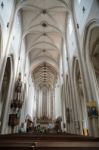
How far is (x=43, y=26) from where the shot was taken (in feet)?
55.9

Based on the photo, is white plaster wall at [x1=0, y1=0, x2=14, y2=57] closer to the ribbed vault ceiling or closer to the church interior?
the church interior

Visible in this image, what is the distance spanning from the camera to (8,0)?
11.6 metres

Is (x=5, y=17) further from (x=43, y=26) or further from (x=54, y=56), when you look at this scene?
(x=54, y=56)

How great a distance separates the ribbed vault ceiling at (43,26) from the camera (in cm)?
1445

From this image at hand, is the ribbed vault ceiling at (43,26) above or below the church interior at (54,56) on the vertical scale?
above

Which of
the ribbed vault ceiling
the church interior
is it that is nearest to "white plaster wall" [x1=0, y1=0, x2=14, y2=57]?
the church interior

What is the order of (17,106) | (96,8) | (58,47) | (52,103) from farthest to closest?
(52,103) → (58,47) → (17,106) → (96,8)

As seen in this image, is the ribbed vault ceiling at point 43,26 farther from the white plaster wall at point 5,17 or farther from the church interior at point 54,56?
the white plaster wall at point 5,17

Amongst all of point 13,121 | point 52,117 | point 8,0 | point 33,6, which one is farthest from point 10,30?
point 52,117

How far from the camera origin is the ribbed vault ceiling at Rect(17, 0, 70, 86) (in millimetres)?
14453

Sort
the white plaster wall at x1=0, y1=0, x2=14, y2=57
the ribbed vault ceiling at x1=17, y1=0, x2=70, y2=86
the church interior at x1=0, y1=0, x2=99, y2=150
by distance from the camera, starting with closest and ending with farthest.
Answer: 1. the church interior at x1=0, y1=0, x2=99, y2=150
2. the white plaster wall at x1=0, y1=0, x2=14, y2=57
3. the ribbed vault ceiling at x1=17, y1=0, x2=70, y2=86

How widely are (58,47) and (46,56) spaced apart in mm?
4160

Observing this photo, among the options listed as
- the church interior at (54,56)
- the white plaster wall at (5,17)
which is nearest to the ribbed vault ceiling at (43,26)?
the church interior at (54,56)

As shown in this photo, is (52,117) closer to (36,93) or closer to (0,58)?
(36,93)
